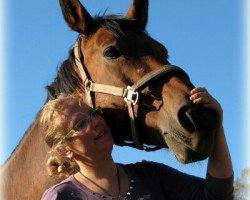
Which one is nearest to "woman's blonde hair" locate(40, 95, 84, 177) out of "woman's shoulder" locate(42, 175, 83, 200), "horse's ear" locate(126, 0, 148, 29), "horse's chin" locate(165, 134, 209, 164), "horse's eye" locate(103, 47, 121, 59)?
"woman's shoulder" locate(42, 175, 83, 200)

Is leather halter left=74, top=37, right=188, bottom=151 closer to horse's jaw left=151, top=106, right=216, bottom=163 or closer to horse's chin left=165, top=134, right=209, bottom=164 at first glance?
horse's jaw left=151, top=106, right=216, bottom=163

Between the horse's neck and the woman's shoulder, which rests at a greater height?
the woman's shoulder

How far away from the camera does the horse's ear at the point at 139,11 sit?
4.93 meters

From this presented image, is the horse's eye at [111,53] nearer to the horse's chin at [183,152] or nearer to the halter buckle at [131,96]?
the halter buckle at [131,96]

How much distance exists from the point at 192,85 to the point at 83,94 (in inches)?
41.5

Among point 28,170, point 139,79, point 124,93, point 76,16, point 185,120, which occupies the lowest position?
point 28,170

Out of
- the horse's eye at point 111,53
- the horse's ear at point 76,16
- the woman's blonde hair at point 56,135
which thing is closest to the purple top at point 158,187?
the woman's blonde hair at point 56,135

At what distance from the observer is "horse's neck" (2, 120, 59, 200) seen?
Result: 14.3ft

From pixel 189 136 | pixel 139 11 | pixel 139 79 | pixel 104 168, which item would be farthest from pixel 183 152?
pixel 139 11

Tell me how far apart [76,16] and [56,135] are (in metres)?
1.85

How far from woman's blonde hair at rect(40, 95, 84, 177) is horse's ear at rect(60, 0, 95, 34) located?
1547 millimetres

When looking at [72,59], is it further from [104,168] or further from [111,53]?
[104,168]

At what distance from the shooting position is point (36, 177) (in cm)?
440

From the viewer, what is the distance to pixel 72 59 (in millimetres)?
4598
